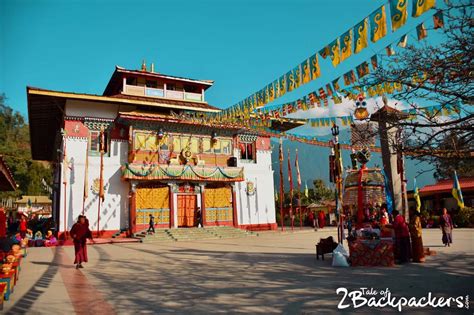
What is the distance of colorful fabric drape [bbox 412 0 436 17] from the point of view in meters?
6.05

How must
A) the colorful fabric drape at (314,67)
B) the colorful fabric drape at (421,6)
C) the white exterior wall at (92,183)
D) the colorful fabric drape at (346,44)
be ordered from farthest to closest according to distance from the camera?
the white exterior wall at (92,183) → the colorful fabric drape at (314,67) → the colorful fabric drape at (346,44) → the colorful fabric drape at (421,6)

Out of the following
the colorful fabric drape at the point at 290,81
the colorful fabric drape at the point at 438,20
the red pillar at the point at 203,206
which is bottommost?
the red pillar at the point at 203,206

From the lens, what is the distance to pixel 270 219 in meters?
26.7

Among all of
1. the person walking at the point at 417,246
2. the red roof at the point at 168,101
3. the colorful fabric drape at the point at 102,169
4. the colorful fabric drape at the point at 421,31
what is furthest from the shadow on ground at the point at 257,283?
the red roof at the point at 168,101

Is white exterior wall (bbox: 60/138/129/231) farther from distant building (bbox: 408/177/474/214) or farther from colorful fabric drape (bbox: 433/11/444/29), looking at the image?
distant building (bbox: 408/177/474/214)

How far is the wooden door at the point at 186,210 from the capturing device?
76.9ft

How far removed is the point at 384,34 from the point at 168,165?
1738 centimetres

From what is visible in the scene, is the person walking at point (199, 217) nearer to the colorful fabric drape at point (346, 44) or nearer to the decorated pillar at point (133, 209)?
the decorated pillar at point (133, 209)

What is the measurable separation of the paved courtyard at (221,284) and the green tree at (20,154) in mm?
41425

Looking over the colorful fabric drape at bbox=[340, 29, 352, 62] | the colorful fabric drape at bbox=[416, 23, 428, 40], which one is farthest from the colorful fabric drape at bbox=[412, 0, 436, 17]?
the colorful fabric drape at bbox=[340, 29, 352, 62]

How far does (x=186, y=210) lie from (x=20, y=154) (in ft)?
111

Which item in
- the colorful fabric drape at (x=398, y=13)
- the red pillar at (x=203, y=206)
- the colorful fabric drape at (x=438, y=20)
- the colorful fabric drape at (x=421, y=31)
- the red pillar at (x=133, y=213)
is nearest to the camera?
the colorful fabric drape at (x=438, y=20)

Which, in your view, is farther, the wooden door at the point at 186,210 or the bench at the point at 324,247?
the wooden door at the point at 186,210

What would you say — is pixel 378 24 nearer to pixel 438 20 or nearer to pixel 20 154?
pixel 438 20
